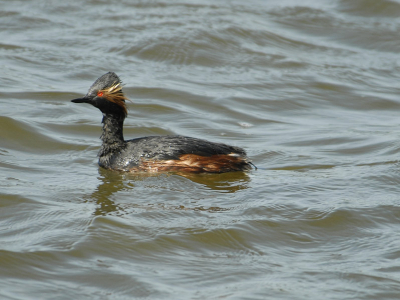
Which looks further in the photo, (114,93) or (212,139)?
Answer: (212,139)

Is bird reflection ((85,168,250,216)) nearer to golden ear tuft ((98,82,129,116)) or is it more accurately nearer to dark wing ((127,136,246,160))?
dark wing ((127,136,246,160))

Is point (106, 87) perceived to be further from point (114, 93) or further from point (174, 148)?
point (174, 148)

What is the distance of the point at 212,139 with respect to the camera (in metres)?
9.41

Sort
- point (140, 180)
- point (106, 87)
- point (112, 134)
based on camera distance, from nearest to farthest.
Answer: point (140, 180)
point (106, 87)
point (112, 134)

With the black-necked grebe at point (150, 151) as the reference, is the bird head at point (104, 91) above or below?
above

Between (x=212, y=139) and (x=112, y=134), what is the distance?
1811 mm

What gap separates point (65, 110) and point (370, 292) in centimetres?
648

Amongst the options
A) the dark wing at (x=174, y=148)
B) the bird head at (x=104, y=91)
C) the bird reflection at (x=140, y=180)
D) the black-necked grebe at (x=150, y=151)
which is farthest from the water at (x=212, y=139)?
the bird head at (x=104, y=91)

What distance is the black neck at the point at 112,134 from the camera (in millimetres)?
8070

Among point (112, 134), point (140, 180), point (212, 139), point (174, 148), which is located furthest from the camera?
point (212, 139)

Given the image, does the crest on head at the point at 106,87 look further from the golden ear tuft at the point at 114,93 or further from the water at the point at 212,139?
the water at the point at 212,139

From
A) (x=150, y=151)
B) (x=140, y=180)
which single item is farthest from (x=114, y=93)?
(x=140, y=180)

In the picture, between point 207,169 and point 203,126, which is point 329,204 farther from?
point 203,126

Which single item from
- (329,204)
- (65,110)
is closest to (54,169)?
(65,110)
